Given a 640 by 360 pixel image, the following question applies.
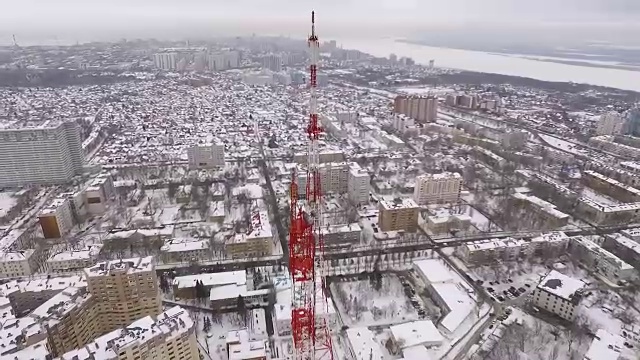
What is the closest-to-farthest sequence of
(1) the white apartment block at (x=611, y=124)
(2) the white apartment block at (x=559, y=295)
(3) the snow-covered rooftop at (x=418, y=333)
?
1. (3) the snow-covered rooftop at (x=418, y=333)
2. (2) the white apartment block at (x=559, y=295)
3. (1) the white apartment block at (x=611, y=124)

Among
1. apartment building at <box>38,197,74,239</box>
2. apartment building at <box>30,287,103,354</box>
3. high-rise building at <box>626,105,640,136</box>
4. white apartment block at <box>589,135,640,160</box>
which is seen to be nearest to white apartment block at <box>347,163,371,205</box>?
apartment building at <box>30,287,103,354</box>

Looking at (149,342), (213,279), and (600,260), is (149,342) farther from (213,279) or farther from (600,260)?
(600,260)

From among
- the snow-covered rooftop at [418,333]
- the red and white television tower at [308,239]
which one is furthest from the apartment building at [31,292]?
the snow-covered rooftop at [418,333]

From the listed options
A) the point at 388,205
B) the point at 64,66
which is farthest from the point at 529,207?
the point at 64,66

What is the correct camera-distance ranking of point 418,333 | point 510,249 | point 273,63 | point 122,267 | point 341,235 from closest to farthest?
point 122,267 < point 418,333 < point 510,249 < point 341,235 < point 273,63

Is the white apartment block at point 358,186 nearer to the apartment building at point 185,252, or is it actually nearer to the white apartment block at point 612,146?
the apartment building at point 185,252

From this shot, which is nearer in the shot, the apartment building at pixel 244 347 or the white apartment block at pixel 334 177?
the apartment building at pixel 244 347

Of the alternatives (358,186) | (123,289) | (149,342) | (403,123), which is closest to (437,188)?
(358,186)
